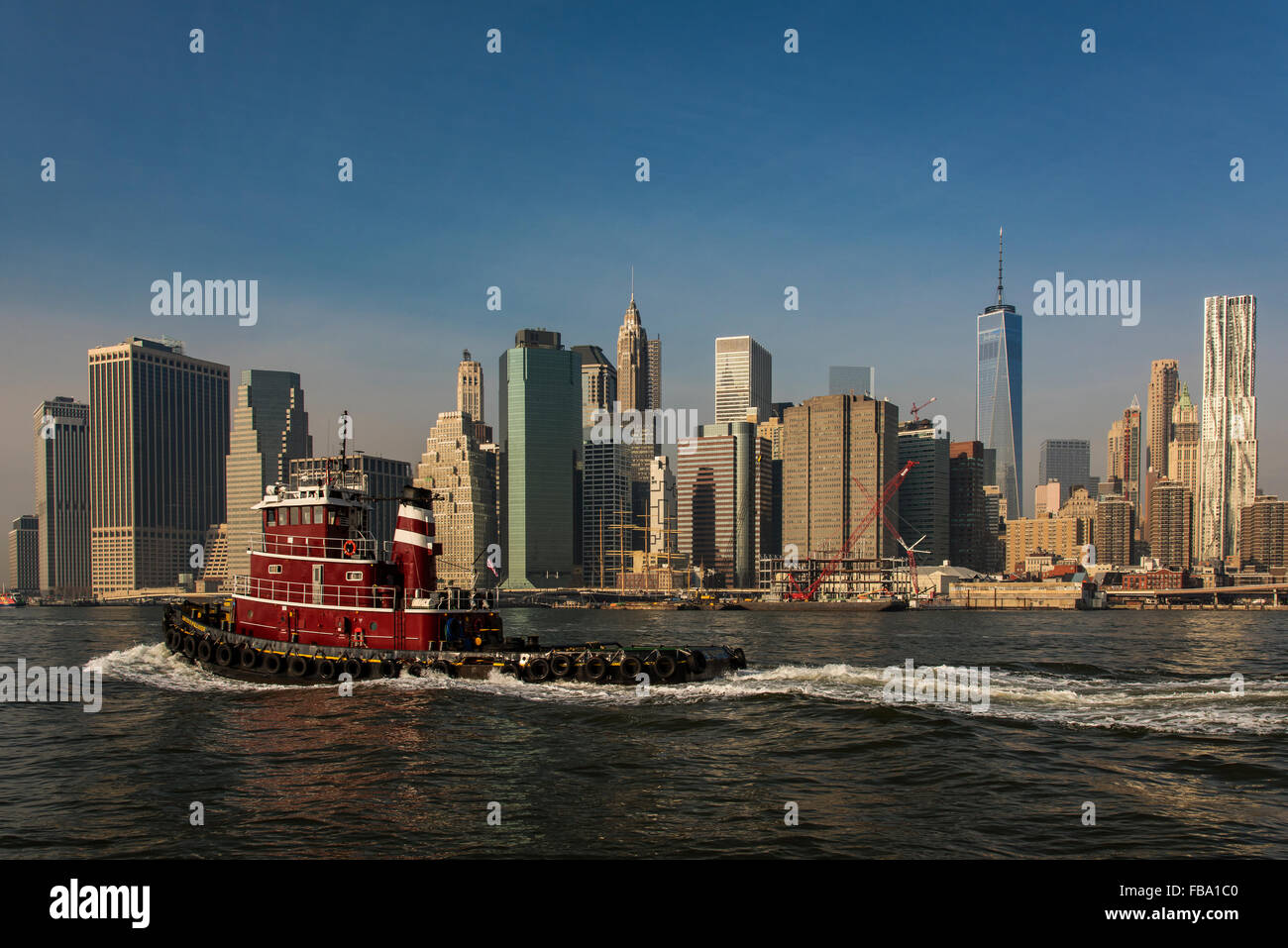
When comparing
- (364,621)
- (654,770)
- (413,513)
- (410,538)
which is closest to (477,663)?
(364,621)

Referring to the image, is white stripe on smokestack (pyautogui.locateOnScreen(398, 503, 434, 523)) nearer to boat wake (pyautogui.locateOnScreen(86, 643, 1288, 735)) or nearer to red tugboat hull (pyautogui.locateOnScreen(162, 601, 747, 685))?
red tugboat hull (pyautogui.locateOnScreen(162, 601, 747, 685))

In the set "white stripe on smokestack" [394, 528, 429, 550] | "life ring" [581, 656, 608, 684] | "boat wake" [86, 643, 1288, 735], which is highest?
"white stripe on smokestack" [394, 528, 429, 550]

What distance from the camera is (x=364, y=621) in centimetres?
4147

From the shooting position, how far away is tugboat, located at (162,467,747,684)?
131ft

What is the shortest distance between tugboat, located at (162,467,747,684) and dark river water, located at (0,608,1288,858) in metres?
1.10

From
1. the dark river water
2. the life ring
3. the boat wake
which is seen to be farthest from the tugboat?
the dark river water

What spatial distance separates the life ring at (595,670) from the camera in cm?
3947

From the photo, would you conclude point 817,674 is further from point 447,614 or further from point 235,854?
point 235,854

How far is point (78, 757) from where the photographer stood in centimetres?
2772

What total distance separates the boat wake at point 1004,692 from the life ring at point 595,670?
1.38 feet

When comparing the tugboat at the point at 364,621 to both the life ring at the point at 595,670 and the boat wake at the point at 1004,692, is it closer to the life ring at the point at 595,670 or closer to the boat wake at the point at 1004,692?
the life ring at the point at 595,670
